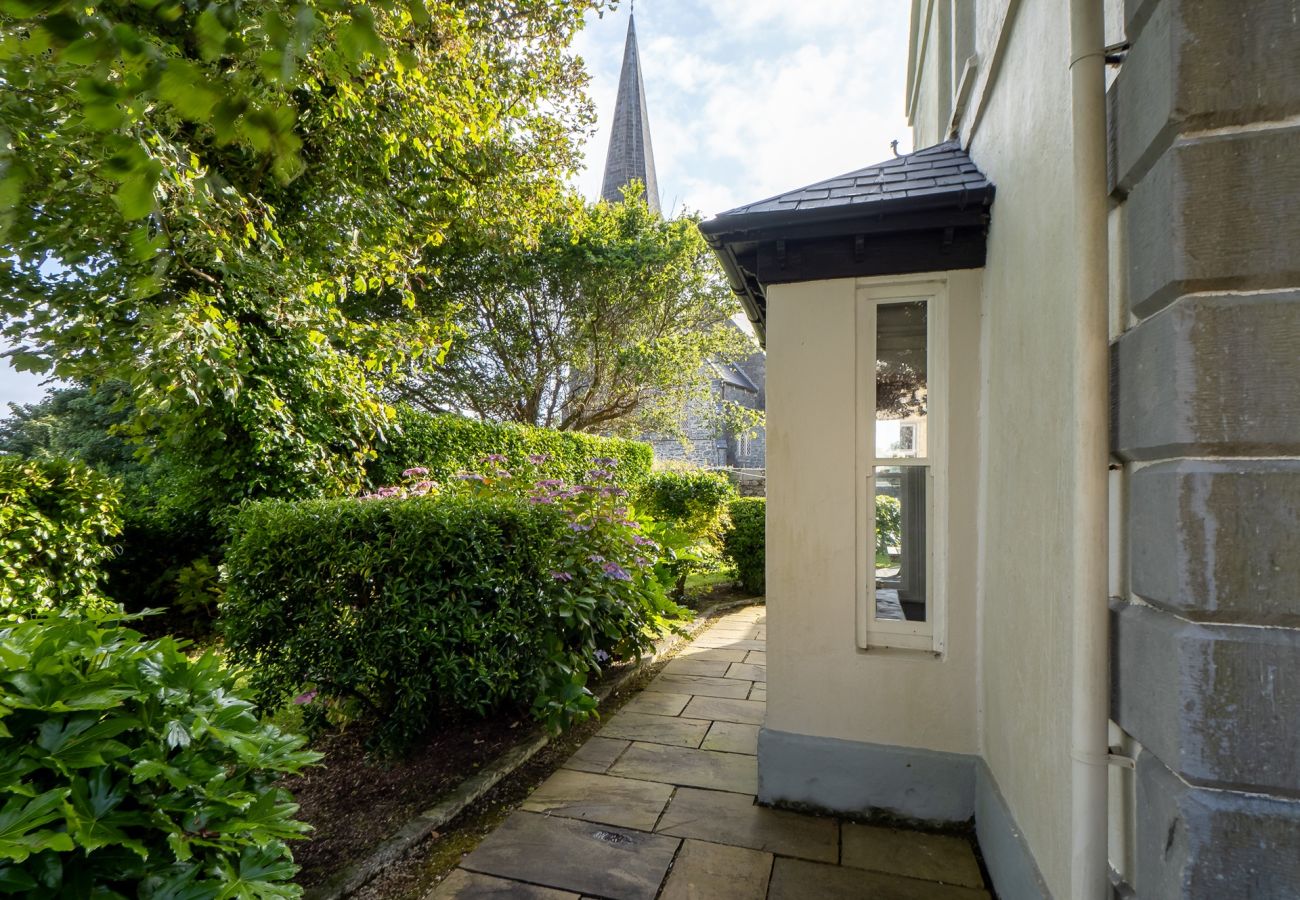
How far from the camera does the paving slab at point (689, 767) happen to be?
11.4 ft

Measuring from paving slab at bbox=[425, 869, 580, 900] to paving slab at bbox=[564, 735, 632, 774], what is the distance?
1035 millimetres

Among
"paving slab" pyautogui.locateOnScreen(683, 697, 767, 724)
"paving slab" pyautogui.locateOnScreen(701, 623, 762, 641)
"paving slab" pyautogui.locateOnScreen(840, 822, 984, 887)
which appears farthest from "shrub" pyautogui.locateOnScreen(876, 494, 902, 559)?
"paving slab" pyautogui.locateOnScreen(701, 623, 762, 641)

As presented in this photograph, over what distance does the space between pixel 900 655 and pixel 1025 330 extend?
169 cm

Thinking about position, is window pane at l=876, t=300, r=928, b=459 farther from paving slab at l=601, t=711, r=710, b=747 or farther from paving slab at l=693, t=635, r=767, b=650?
paving slab at l=693, t=635, r=767, b=650

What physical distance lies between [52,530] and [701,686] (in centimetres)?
531

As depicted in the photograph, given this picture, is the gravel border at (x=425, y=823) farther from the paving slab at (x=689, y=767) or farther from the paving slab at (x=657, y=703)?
the paving slab at (x=657, y=703)

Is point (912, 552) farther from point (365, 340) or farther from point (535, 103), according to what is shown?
point (535, 103)

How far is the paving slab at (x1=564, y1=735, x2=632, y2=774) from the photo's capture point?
3641mm

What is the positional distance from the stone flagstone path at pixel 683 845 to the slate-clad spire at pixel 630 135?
29.0 meters

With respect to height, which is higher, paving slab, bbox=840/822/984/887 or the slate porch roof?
the slate porch roof

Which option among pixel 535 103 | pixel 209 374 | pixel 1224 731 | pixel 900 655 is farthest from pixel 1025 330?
pixel 535 103

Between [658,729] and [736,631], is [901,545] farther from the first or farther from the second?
[736,631]

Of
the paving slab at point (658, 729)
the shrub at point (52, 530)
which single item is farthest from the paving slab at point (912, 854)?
the shrub at point (52, 530)

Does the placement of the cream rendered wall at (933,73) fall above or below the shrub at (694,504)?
above
